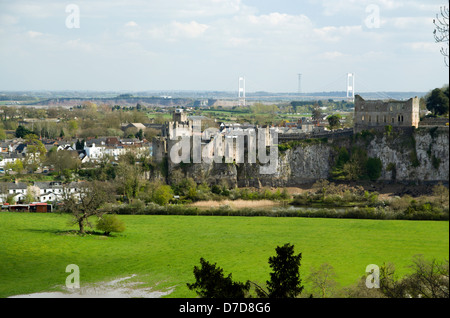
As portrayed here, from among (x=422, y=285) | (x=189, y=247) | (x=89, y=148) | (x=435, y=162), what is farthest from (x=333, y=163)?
(x=422, y=285)

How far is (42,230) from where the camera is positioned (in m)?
22.9

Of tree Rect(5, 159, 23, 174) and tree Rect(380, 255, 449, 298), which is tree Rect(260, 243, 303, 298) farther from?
tree Rect(5, 159, 23, 174)

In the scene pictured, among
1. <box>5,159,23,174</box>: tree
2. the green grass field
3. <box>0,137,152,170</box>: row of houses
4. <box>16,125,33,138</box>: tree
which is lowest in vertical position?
the green grass field

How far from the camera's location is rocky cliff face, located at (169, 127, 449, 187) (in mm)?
30766

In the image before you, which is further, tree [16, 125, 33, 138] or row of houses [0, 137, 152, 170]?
tree [16, 125, 33, 138]

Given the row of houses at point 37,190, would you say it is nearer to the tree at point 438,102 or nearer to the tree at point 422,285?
the tree at point 438,102

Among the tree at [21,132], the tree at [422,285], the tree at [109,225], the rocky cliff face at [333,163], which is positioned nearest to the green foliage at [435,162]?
the rocky cliff face at [333,163]

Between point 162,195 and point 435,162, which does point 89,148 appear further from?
point 435,162

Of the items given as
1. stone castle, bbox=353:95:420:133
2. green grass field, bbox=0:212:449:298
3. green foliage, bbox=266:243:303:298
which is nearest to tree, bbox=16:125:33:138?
green grass field, bbox=0:212:449:298

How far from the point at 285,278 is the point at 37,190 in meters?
20.8

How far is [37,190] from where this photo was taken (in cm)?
3006

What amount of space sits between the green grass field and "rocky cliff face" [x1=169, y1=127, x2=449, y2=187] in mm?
6427
